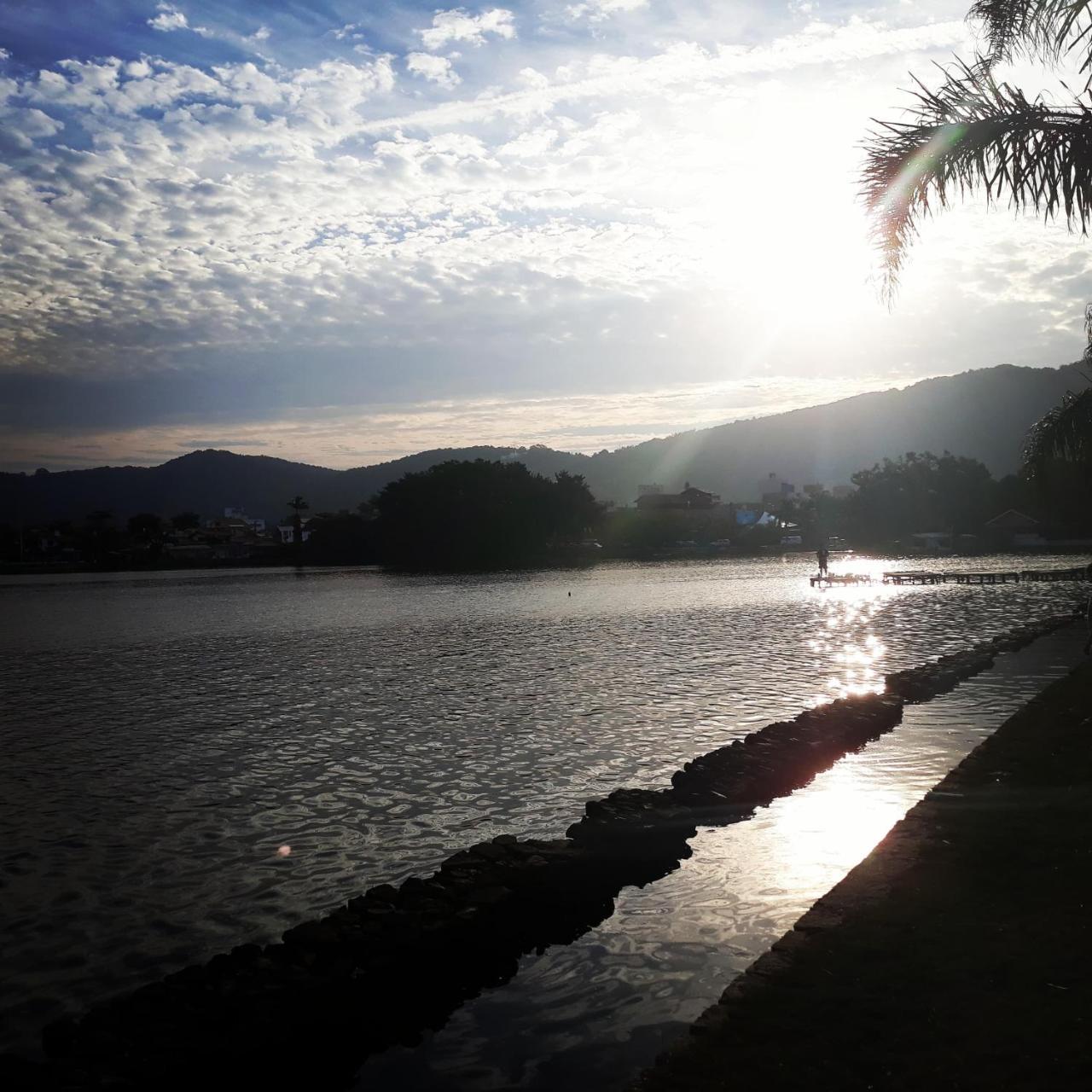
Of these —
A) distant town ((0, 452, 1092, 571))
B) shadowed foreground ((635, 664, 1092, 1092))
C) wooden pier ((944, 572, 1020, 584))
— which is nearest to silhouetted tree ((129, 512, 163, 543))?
distant town ((0, 452, 1092, 571))

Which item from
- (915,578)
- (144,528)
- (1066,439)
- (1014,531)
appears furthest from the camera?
(144,528)

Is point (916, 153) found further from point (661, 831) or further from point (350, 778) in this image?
point (350, 778)

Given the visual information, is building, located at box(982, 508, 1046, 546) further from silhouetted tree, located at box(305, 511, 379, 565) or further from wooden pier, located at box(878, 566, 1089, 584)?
silhouetted tree, located at box(305, 511, 379, 565)

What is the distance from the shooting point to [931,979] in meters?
5.54

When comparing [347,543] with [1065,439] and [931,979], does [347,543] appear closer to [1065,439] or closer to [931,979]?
[1065,439]

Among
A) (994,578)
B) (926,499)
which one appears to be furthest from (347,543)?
(994,578)

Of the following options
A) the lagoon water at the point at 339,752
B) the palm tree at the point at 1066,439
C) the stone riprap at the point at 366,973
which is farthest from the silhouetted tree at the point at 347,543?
the stone riprap at the point at 366,973

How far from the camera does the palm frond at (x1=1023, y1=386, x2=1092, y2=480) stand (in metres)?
12.1

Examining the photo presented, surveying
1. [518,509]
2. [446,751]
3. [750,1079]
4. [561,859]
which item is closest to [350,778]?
[446,751]

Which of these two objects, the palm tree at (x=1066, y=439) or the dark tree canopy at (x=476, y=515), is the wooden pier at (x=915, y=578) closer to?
the palm tree at (x=1066, y=439)

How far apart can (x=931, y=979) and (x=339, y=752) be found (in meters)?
11.9

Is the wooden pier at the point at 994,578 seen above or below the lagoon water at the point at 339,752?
below

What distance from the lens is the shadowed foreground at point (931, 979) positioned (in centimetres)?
468

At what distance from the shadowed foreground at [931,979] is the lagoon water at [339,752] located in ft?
4.58
